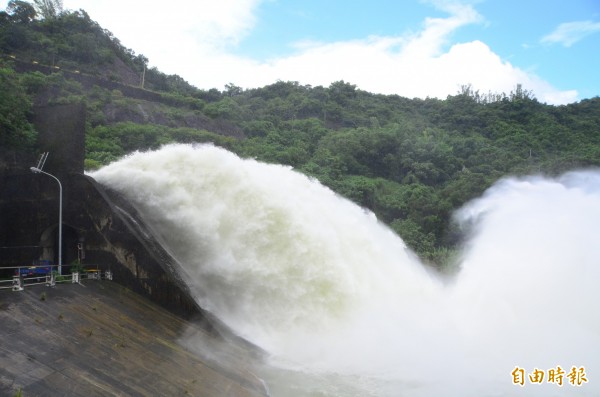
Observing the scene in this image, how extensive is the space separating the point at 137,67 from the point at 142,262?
5120 cm

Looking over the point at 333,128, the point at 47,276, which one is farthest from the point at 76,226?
the point at 333,128

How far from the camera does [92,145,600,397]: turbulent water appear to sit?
13055 millimetres

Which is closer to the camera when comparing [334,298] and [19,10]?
[334,298]

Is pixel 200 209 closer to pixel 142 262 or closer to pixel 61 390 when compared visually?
pixel 142 262

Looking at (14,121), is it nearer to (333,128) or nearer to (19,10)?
(19,10)

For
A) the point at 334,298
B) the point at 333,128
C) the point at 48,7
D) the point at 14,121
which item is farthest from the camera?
the point at 333,128

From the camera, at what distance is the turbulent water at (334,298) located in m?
13.1

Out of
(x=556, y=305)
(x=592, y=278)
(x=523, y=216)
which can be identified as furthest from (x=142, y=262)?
(x=523, y=216)

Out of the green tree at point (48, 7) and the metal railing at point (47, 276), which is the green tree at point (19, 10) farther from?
the metal railing at point (47, 276)

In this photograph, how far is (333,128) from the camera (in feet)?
207

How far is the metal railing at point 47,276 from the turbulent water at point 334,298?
2182 mm

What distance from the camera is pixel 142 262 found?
43.7 ft

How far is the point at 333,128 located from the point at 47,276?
53519 mm

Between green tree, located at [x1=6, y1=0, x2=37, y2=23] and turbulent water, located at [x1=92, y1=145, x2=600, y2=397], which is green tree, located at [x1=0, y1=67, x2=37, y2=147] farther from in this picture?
green tree, located at [x1=6, y1=0, x2=37, y2=23]
